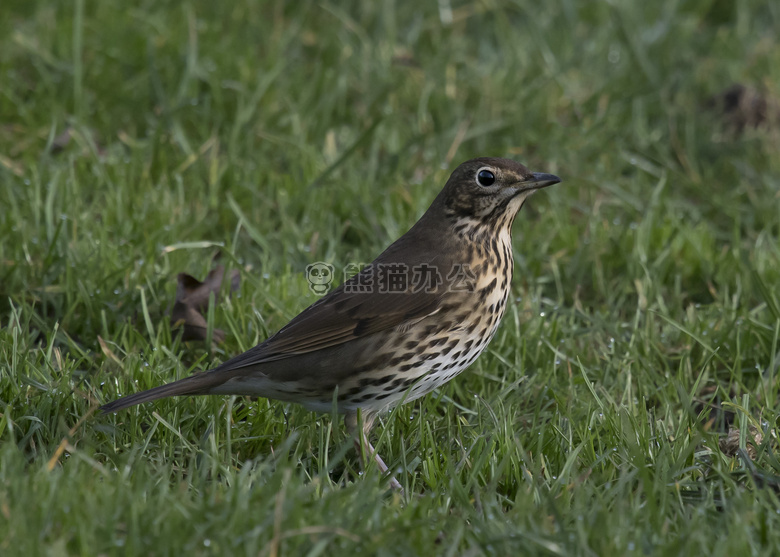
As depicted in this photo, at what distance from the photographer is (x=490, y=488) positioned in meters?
3.49

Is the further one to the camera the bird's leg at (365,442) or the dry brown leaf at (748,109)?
the dry brown leaf at (748,109)

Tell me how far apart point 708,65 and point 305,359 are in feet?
16.9

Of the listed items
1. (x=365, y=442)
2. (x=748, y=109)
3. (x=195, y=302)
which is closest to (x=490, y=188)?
(x=365, y=442)

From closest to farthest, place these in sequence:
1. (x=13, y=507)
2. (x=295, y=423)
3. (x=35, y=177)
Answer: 1. (x=13, y=507)
2. (x=295, y=423)
3. (x=35, y=177)

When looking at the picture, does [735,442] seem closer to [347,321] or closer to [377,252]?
[347,321]

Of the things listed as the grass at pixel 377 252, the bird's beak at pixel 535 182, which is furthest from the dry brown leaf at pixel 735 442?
the bird's beak at pixel 535 182

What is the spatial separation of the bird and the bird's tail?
0.4 inches

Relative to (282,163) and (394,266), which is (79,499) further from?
(282,163)

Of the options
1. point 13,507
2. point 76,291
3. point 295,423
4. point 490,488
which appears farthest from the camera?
point 76,291

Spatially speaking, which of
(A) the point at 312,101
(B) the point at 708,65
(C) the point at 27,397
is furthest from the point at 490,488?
(B) the point at 708,65

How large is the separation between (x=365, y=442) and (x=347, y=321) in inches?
20.8

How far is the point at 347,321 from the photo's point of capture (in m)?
4.09

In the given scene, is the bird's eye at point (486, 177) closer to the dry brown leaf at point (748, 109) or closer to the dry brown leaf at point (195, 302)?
the dry brown leaf at point (195, 302)

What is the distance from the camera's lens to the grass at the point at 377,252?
3150mm
